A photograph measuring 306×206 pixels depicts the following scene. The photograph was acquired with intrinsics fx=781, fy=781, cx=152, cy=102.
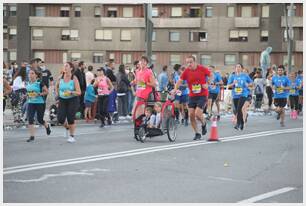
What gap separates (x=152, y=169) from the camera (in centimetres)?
1104

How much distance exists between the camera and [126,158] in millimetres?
12422

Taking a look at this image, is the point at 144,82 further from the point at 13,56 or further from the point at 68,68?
the point at 13,56

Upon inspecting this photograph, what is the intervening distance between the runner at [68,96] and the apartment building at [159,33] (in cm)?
5493

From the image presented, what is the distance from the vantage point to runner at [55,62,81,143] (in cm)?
1548

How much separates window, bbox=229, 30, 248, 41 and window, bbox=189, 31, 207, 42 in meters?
2.40

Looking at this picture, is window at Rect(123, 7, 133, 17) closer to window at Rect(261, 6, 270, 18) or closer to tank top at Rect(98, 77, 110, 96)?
window at Rect(261, 6, 270, 18)

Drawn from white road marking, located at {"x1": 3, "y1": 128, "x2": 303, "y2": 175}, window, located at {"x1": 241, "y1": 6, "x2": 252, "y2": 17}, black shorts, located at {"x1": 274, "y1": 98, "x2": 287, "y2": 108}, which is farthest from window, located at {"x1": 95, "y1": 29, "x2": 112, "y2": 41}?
white road marking, located at {"x1": 3, "y1": 128, "x2": 303, "y2": 175}

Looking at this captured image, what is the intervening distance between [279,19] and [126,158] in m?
59.3

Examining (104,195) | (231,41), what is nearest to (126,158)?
(104,195)

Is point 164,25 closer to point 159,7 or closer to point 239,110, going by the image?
point 159,7

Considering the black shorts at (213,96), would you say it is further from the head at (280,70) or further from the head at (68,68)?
the head at (68,68)

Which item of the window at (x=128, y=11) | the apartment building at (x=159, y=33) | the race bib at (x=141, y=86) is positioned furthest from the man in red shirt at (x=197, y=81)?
the window at (x=128, y=11)

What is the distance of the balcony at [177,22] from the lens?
70.7m

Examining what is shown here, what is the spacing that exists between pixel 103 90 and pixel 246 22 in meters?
50.4
